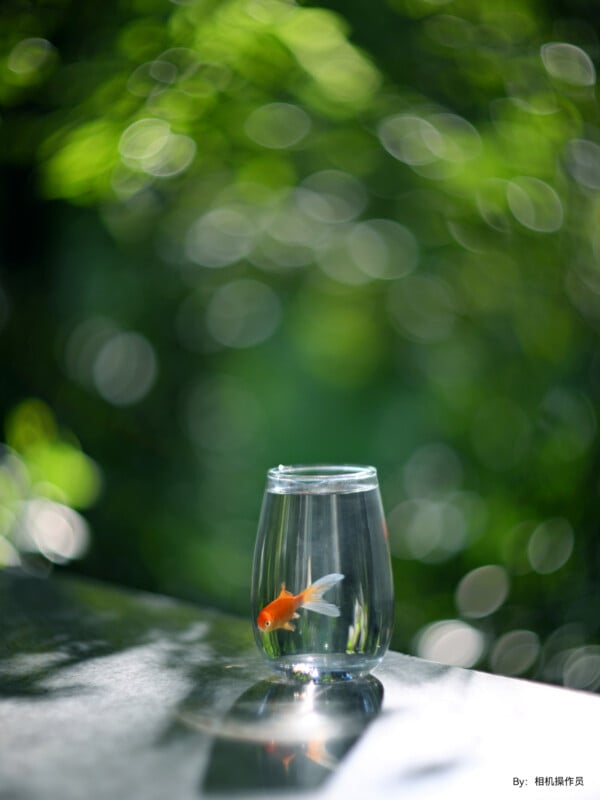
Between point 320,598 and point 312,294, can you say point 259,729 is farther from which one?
point 312,294

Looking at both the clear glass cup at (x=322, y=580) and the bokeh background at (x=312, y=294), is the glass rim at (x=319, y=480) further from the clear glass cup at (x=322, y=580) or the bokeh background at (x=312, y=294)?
the bokeh background at (x=312, y=294)

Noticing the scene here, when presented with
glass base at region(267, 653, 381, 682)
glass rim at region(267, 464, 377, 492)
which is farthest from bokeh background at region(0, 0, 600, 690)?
glass base at region(267, 653, 381, 682)

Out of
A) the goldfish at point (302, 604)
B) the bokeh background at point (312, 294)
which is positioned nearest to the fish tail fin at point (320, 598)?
the goldfish at point (302, 604)

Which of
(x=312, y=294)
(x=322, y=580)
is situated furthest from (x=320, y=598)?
(x=312, y=294)

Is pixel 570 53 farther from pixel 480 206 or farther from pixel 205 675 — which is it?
pixel 205 675

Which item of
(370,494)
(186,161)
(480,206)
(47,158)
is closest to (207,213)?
(186,161)

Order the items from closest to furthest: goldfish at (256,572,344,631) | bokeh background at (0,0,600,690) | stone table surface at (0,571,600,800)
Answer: stone table surface at (0,571,600,800) < goldfish at (256,572,344,631) < bokeh background at (0,0,600,690)

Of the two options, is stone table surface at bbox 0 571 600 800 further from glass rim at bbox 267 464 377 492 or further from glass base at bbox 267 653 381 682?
glass rim at bbox 267 464 377 492
